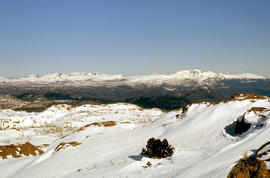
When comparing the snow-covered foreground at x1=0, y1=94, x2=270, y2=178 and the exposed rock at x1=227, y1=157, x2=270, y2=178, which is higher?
the exposed rock at x1=227, y1=157, x2=270, y2=178

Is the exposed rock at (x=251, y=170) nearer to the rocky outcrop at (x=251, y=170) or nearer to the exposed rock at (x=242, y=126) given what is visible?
the rocky outcrop at (x=251, y=170)

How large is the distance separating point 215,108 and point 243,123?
505 centimetres

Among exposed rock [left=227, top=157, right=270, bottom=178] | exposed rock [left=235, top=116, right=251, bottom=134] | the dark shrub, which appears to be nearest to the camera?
exposed rock [left=227, top=157, right=270, bottom=178]

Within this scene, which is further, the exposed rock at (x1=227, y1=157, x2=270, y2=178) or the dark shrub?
the dark shrub

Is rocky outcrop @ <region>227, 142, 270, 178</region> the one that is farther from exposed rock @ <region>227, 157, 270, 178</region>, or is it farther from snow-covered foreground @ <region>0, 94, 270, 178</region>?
snow-covered foreground @ <region>0, 94, 270, 178</region>

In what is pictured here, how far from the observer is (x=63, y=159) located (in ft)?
57.4

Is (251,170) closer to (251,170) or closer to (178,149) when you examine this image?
(251,170)

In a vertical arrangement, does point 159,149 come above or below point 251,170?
below

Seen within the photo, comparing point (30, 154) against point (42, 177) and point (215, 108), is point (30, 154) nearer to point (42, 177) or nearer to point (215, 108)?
point (42, 177)

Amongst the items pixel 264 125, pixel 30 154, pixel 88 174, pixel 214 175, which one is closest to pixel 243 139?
pixel 264 125

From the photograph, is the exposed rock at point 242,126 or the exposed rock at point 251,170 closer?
the exposed rock at point 251,170

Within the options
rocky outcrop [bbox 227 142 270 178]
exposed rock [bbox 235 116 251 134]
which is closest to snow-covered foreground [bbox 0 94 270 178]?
exposed rock [bbox 235 116 251 134]

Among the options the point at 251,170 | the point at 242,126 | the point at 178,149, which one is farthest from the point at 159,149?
the point at 251,170

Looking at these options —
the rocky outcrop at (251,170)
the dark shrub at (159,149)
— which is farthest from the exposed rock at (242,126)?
the rocky outcrop at (251,170)
